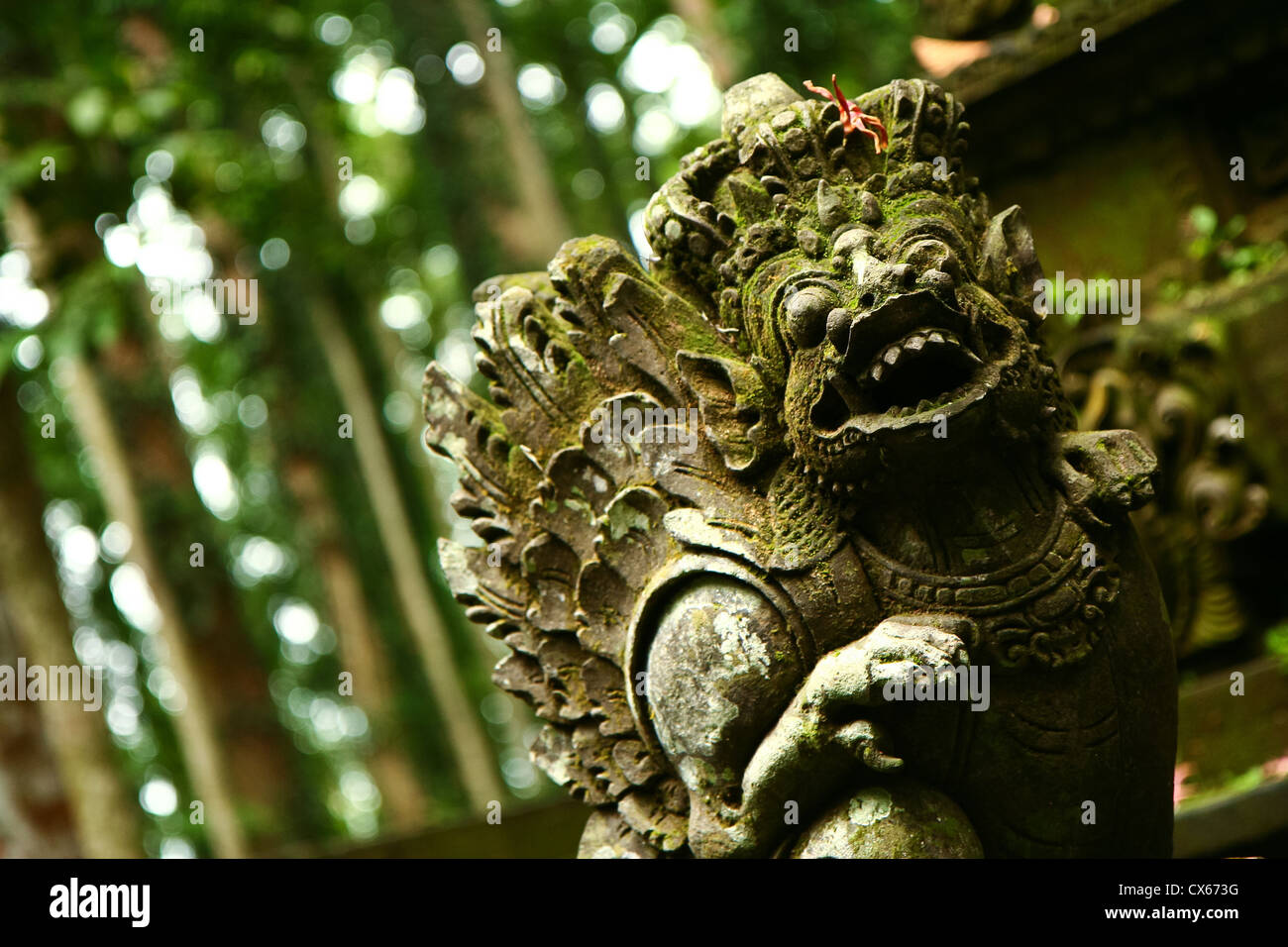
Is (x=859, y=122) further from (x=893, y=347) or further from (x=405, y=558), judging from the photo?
(x=405, y=558)

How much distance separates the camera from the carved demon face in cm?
278

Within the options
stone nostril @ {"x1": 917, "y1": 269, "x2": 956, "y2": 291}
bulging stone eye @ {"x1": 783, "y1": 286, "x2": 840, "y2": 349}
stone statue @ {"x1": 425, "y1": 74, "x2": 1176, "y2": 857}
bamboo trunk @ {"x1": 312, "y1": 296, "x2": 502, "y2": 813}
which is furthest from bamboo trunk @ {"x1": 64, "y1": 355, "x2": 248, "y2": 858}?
stone nostril @ {"x1": 917, "y1": 269, "x2": 956, "y2": 291}

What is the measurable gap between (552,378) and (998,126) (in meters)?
3.27

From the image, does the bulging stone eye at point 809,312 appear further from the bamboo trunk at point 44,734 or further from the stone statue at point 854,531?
the bamboo trunk at point 44,734

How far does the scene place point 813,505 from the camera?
2998mm

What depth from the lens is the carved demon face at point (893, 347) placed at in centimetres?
278

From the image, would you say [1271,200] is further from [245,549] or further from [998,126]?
[245,549]

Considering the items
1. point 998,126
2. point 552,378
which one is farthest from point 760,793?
point 998,126

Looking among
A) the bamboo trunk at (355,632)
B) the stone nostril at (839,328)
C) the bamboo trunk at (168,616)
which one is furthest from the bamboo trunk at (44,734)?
the stone nostril at (839,328)

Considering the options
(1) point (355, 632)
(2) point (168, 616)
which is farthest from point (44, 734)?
(1) point (355, 632)

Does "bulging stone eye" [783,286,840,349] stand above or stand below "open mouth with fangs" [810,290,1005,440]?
above

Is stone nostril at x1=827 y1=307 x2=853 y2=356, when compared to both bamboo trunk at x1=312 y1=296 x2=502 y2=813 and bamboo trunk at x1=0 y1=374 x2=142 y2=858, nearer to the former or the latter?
bamboo trunk at x1=0 y1=374 x2=142 y2=858

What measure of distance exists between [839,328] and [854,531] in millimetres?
462

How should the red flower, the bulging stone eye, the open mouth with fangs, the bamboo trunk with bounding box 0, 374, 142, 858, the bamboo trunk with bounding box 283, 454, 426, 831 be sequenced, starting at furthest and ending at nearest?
the bamboo trunk with bounding box 283, 454, 426, 831 → the bamboo trunk with bounding box 0, 374, 142, 858 → the red flower → the bulging stone eye → the open mouth with fangs
